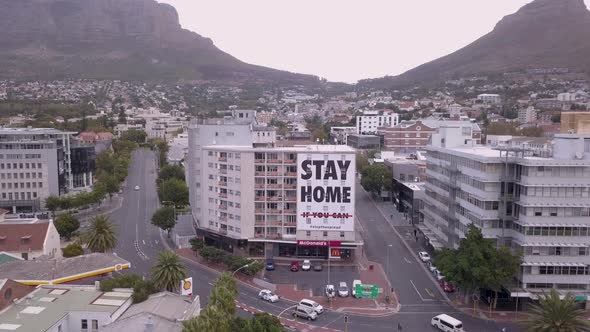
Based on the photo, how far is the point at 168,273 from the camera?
4147cm

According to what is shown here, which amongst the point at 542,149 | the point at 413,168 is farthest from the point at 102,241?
the point at 413,168

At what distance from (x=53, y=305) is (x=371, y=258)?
35.1 metres

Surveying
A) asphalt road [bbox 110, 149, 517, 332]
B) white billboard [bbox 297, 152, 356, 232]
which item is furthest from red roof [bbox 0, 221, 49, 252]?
white billboard [bbox 297, 152, 356, 232]

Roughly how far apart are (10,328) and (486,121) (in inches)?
5800

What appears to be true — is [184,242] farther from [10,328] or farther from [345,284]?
[10,328]

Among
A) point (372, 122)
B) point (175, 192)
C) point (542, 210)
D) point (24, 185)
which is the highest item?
point (372, 122)

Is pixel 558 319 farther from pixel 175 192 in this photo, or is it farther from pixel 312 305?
pixel 175 192

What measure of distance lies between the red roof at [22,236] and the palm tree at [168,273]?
55.3 ft

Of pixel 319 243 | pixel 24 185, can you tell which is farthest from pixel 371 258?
pixel 24 185

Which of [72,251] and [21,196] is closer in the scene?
[72,251]

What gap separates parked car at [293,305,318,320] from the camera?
41.8m

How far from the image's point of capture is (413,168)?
281 feet

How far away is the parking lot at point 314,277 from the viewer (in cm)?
5059

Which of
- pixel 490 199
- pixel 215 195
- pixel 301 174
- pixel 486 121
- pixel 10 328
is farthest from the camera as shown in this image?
pixel 486 121
